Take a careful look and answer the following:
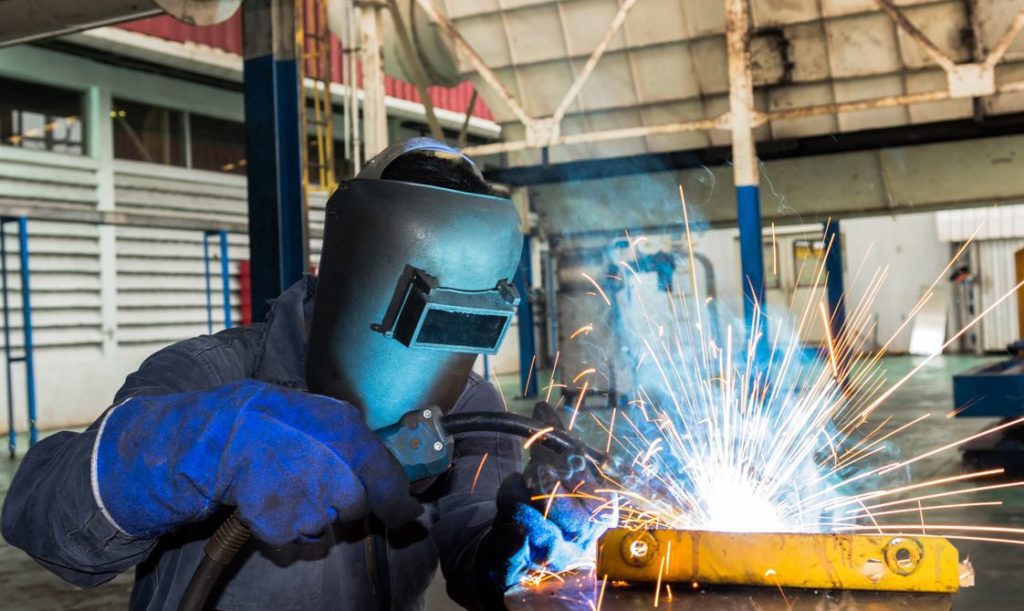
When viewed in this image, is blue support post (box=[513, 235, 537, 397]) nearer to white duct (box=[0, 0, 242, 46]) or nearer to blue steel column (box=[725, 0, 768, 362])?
blue steel column (box=[725, 0, 768, 362])

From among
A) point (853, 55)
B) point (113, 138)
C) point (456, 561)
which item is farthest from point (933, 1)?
point (113, 138)

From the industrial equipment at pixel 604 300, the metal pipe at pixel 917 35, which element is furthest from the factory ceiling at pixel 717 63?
the industrial equipment at pixel 604 300

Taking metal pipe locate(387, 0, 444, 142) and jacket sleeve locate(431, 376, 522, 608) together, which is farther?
metal pipe locate(387, 0, 444, 142)

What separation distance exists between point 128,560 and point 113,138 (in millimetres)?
8823

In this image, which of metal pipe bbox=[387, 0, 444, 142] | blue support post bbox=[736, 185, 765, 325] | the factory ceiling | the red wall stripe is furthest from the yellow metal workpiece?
the red wall stripe

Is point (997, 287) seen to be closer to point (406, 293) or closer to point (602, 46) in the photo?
point (602, 46)

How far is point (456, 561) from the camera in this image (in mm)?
1625

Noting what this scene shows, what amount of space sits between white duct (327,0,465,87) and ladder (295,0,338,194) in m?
0.11

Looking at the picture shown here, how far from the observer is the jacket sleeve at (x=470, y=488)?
5.37ft

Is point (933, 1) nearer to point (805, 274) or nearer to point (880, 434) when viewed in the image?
point (880, 434)

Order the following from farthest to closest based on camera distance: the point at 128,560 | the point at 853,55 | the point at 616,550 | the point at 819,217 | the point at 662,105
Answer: the point at 819,217, the point at 662,105, the point at 853,55, the point at 616,550, the point at 128,560

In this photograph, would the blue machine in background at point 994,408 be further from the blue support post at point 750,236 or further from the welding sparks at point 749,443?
the blue support post at point 750,236

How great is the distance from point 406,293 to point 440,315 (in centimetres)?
5

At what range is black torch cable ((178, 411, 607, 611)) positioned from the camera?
3.83 feet
